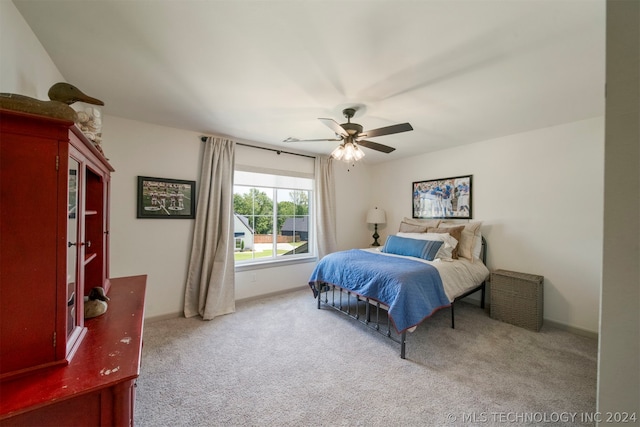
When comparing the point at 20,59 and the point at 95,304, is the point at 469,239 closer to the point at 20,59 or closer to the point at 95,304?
the point at 95,304

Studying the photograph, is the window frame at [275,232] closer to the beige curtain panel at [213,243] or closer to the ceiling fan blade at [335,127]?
the beige curtain panel at [213,243]

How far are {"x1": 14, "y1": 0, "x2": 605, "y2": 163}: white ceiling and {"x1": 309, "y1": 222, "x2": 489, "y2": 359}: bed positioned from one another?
1.59m

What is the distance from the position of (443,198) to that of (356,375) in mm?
3022

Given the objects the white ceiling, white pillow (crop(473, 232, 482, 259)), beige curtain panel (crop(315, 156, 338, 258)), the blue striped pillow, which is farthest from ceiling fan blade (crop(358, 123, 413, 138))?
white pillow (crop(473, 232, 482, 259))

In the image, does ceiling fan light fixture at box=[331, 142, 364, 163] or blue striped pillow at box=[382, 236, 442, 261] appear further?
blue striped pillow at box=[382, 236, 442, 261]

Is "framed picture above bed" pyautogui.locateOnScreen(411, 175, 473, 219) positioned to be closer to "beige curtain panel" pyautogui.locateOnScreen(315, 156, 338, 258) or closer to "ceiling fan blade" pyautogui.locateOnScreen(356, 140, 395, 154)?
"beige curtain panel" pyautogui.locateOnScreen(315, 156, 338, 258)

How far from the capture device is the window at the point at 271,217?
369cm

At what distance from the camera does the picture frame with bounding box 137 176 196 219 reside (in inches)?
113

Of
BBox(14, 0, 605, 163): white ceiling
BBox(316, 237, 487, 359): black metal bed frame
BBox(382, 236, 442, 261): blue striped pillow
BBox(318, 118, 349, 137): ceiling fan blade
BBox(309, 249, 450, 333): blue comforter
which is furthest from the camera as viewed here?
BBox(382, 236, 442, 261): blue striped pillow

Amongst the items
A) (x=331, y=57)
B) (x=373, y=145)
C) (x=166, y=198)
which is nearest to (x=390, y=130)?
(x=373, y=145)

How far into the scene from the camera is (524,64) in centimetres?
172

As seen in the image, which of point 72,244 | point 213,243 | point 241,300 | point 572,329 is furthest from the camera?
point 241,300

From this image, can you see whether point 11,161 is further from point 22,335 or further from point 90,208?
point 90,208

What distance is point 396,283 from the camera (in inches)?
90.8
